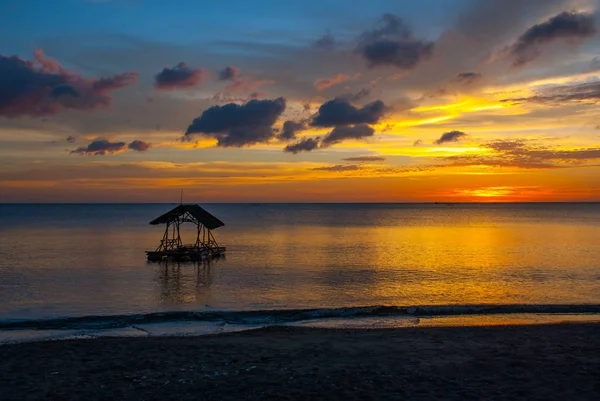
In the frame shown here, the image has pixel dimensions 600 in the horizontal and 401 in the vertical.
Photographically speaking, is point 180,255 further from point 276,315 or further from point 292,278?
point 276,315

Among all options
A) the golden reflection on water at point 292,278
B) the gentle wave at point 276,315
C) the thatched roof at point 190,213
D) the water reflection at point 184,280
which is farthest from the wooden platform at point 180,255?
the gentle wave at point 276,315

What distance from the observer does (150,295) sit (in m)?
27.7

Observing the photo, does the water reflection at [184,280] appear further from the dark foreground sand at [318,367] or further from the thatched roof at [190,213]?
the dark foreground sand at [318,367]

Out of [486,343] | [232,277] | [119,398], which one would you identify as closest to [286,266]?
[232,277]

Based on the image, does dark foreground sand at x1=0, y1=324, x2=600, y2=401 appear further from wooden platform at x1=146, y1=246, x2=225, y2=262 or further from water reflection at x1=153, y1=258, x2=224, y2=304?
wooden platform at x1=146, y1=246, x2=225, y2=262

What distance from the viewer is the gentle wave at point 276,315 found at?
2055cm

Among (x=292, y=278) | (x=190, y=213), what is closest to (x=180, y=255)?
(x=190, y=213)

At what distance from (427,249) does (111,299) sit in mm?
36117

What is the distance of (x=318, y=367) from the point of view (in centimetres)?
1273

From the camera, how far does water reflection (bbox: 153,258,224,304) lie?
88.8 ft

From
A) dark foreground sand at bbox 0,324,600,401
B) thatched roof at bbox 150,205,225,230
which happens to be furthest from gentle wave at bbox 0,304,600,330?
thatched roof at bbox 150,205,225,230

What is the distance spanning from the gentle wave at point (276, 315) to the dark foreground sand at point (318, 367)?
4688mm

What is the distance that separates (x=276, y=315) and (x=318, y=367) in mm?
9730

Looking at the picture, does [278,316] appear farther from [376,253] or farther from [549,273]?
[376,253]
